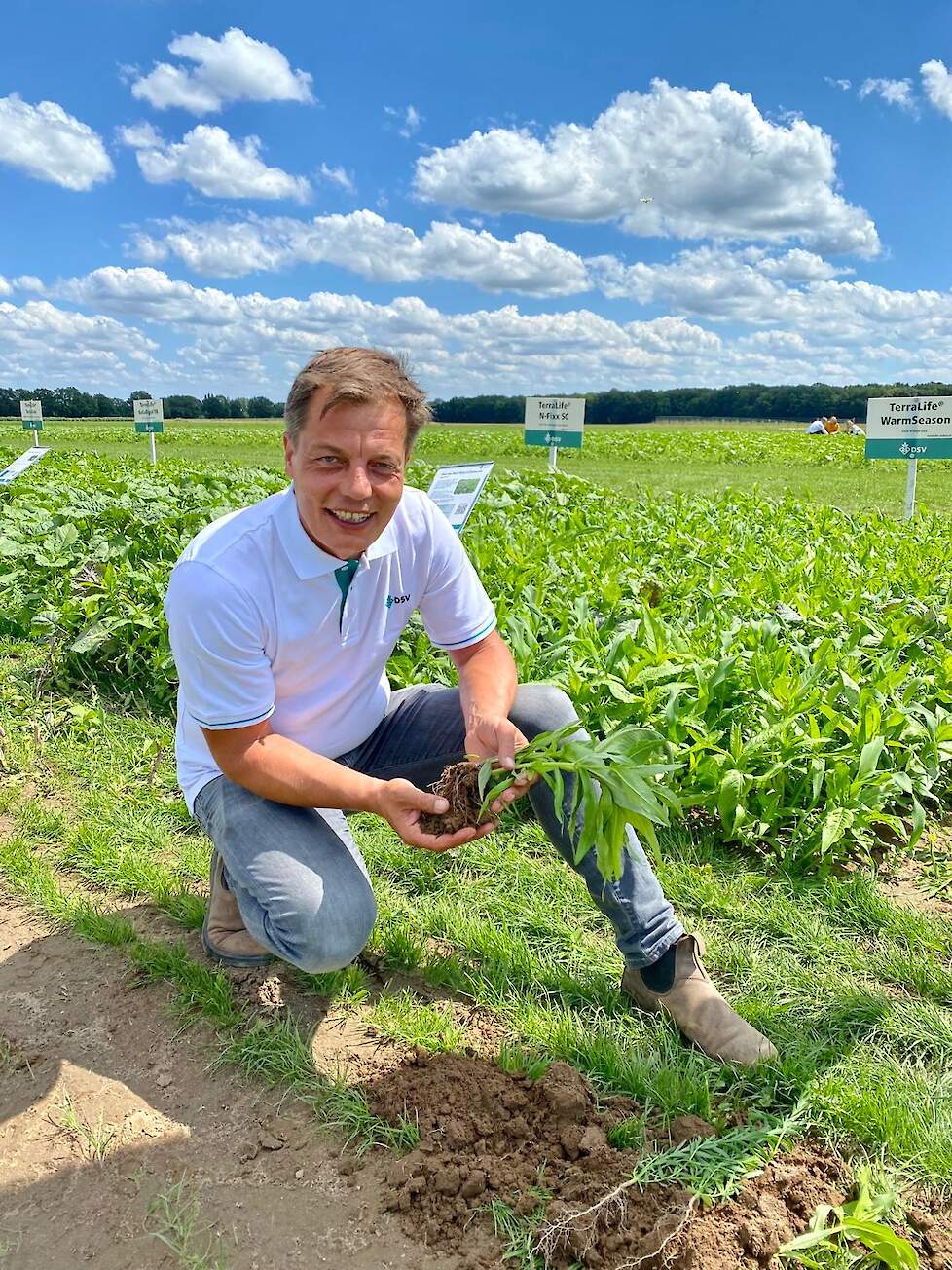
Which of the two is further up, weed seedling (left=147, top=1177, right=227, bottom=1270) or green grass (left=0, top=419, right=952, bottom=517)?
green grass (left=0, top=419, right=952, bottom=517)

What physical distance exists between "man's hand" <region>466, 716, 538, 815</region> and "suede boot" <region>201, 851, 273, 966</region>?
0.87 meters

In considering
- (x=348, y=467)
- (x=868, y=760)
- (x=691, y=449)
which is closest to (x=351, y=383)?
(x=348, y=467)

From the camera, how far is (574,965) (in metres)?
2.74

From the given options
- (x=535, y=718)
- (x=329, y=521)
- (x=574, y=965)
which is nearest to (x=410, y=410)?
(x=329, y=521)

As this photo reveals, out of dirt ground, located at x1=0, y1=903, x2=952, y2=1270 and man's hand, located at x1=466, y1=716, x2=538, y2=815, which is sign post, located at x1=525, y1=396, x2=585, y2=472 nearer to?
man's hand, located at x1=466, y1=716, x2=538, y2=815

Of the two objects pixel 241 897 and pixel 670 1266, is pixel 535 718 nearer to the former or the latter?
pixel 241 897

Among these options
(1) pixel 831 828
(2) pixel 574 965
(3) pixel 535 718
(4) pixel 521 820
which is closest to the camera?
(3) pixel 535 718

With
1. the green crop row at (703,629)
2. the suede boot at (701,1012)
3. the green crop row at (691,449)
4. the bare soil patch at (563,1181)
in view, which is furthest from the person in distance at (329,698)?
the green crop row at (691,449)

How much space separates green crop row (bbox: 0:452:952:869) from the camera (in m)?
3.43

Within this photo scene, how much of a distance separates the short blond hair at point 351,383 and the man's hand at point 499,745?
768mm

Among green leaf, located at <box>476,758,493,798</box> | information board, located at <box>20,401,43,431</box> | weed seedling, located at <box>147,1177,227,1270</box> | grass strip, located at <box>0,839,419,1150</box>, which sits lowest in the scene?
weed seedling, located at <box>147,1177,227,1270</box>

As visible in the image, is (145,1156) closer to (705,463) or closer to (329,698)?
(329,698)

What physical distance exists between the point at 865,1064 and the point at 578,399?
8292 millimetres

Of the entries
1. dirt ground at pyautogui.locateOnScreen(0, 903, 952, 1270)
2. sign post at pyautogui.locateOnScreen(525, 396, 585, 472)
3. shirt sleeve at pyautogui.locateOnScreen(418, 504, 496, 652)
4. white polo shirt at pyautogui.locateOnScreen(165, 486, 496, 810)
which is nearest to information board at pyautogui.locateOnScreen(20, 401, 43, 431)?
sign post at pyautogui.locateOnScreen(525, 396, 585, 472)
